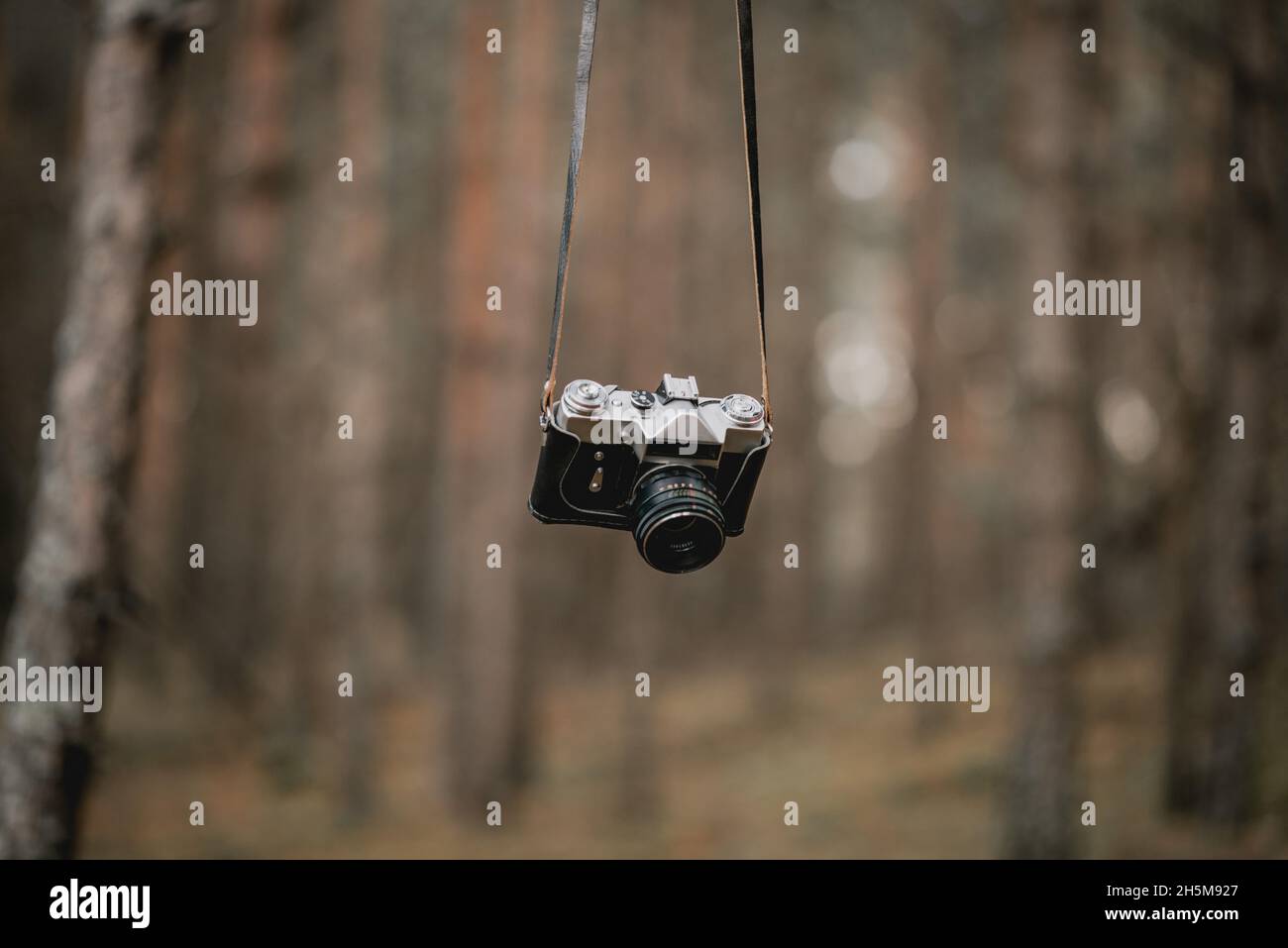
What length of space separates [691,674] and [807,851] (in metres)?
10.9

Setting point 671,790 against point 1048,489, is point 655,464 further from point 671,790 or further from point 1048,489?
point 671,790

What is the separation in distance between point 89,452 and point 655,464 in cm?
297

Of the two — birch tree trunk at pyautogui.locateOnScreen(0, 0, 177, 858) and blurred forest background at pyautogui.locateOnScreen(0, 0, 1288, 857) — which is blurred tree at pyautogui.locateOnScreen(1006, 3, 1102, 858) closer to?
blurred forest background at pyautogui.locateOnScreen(0, 0, 1288, 857)

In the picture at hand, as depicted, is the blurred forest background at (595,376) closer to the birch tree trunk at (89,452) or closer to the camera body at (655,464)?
the birch tree trunk at (89,452)

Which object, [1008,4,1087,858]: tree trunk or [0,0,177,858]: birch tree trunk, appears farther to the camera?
[1008,4,1087,858]: tree trunk

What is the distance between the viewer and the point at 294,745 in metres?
11.8

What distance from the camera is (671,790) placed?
1179cm

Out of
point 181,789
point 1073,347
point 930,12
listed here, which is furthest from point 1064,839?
point 930,12

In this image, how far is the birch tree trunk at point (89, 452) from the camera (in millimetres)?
4895

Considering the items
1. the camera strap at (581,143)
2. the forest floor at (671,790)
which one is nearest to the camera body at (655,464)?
the camera strap at (581,143)

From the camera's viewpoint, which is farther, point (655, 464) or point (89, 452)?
point (89, 452)

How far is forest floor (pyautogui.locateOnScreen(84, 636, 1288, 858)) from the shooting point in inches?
369

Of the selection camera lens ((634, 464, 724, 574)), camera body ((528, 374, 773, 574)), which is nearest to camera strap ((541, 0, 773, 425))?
camera body ((528, 374, 773, 574))

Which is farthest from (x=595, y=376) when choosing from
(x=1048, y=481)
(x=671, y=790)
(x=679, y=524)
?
(x=679, y=524)
